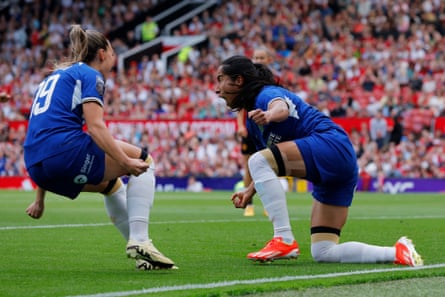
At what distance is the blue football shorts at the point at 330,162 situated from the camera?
748cm

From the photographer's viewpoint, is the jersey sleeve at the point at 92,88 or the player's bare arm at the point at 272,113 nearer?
the jersey sleeve at the point at 92,88

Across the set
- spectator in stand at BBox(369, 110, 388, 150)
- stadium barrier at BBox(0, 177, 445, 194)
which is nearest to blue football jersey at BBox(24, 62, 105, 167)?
stadium barrier at BBox(0, 177, 445, 194)

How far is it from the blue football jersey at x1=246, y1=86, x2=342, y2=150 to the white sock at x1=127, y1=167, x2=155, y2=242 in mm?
934

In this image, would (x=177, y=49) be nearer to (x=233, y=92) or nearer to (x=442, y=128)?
(x=442, y=128)

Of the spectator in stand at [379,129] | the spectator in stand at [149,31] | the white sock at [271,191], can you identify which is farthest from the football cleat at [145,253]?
the spectator in stand at [149,31]

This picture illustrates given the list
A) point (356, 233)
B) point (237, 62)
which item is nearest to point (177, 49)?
point (356, 233)

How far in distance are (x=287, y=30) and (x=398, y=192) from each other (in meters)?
8.66

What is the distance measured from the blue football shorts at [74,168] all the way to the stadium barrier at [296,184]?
1892 cm

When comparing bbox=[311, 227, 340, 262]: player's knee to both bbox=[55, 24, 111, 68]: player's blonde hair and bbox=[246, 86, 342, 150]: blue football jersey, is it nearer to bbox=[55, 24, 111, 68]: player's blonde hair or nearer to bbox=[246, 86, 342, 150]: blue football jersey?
bbox=[246, 86, 342, 150]: blue football jersey

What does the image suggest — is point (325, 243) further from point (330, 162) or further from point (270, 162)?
point (270, 162)

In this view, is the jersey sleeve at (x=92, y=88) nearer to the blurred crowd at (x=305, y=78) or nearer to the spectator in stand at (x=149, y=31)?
the blurred crowd at (x=305, y=78)

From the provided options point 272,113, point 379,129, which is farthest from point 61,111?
point 379,129

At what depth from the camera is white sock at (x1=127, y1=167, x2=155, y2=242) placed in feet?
23.4

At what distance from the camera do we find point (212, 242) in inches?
398
